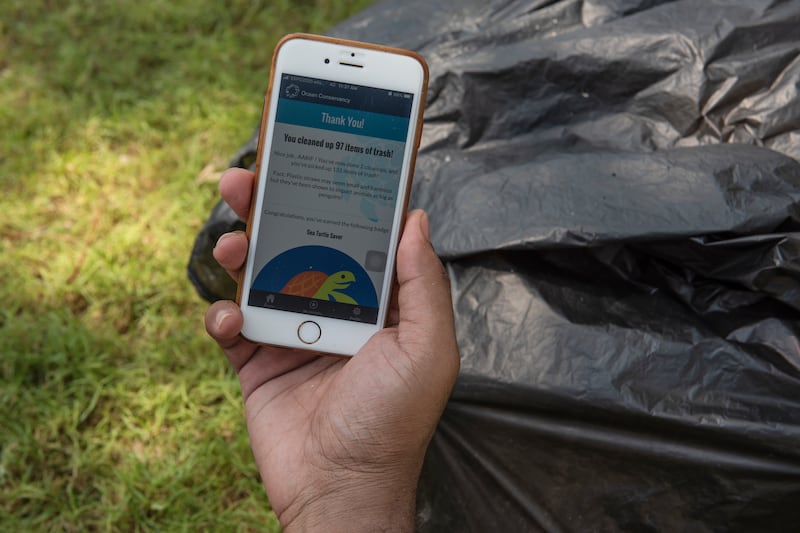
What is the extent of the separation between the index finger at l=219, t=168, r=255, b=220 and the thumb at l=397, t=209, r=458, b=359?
0.84 feet

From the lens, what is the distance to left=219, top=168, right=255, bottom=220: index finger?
109 centimetres

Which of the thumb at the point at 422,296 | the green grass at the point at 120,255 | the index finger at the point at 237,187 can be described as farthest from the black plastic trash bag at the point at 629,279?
the green grass at the point at 120,255

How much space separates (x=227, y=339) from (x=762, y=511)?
0.82 m

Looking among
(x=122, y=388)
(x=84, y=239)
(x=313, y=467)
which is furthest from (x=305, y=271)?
(x=84, y=239)

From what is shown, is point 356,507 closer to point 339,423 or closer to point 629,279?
point 339,423

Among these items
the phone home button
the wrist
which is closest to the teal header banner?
the phone home button

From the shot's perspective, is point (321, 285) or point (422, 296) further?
point (321, 285)

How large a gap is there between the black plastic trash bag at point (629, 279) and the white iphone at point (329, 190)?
0.49 ft

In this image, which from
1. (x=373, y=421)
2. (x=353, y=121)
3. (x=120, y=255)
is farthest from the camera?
(x=120, y=255)

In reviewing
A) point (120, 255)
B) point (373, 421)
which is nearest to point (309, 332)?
point (373, 421)

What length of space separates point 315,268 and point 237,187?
17 centimetres

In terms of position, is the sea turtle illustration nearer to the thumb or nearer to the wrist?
the thumb

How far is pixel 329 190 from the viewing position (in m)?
1.10

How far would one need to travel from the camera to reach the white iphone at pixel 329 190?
108 cm
